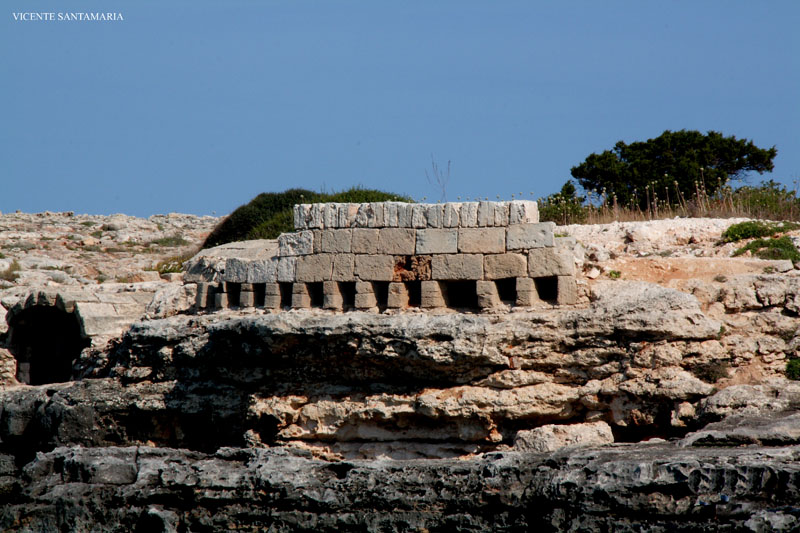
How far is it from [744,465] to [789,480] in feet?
1.14

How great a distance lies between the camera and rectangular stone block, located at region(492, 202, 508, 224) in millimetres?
11852

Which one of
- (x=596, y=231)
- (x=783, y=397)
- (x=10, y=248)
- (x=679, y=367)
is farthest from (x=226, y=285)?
(x=10, y=248)

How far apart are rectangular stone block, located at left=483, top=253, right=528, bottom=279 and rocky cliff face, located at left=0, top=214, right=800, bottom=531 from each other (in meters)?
0.52

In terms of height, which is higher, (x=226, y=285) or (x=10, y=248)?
(x=10, y=248)

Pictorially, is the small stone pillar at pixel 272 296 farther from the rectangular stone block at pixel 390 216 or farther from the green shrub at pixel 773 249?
the green shrub at pixel 773 249

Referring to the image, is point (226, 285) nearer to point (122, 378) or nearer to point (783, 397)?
point (122, 378)

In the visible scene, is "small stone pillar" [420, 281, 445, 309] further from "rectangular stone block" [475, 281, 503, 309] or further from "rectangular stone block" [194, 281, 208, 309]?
"rectangular stone block" [194, 281, 208, 309]

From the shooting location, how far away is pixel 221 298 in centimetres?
1354

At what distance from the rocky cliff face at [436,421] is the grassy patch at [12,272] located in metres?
→ 8.47

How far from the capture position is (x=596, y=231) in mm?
14438

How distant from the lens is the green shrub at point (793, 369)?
9.94 m

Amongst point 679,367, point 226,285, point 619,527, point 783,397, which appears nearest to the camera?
point 619,527

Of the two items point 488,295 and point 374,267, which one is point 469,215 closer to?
point 488,295

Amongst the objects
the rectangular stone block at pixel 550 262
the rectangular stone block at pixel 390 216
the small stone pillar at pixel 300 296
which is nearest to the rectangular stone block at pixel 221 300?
the small stone pillar at pixel 300 296
